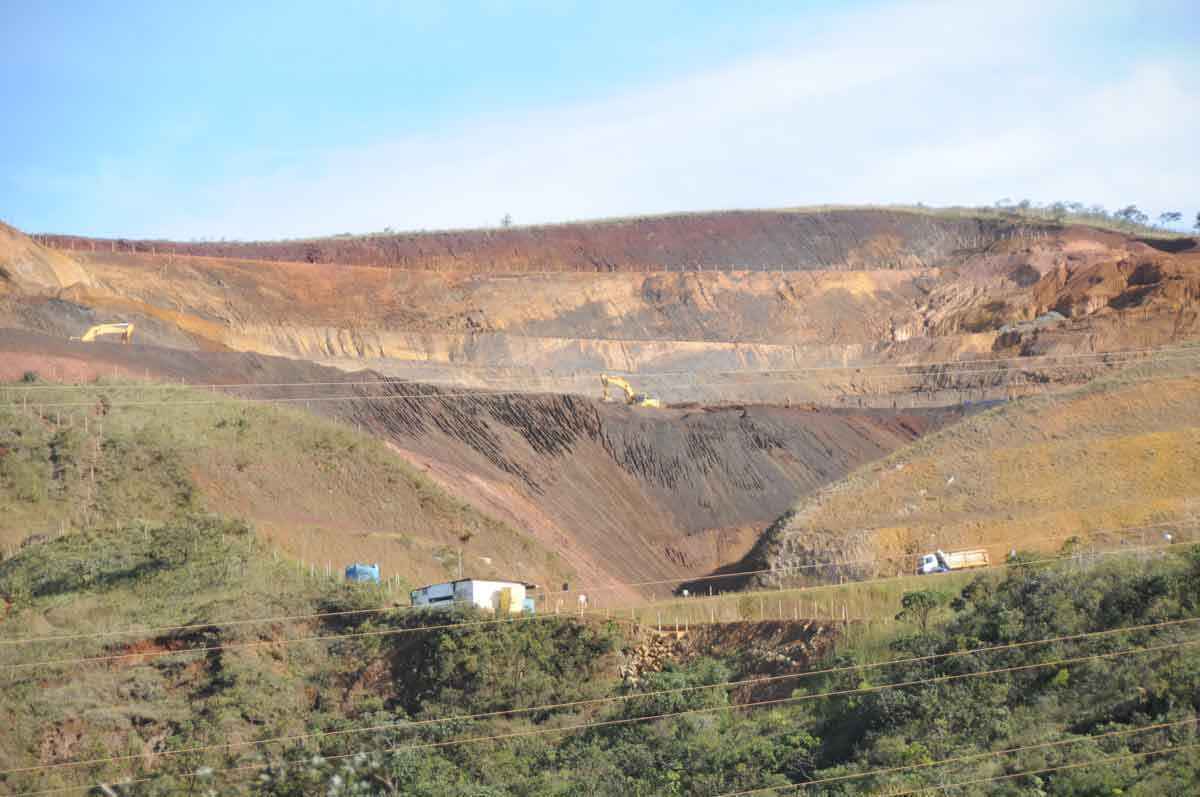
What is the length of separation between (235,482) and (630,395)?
99.4ft

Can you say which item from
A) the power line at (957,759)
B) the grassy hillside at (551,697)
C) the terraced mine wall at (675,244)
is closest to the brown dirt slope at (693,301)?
the terraced mine wall at (675,244)

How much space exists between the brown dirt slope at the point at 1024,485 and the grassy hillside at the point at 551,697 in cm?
804

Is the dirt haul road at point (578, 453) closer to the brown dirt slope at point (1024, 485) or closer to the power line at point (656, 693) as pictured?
the brown dirt slope at point (1024, 485)

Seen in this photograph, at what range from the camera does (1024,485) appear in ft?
139

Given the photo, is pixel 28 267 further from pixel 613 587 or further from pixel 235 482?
pixel 613 587

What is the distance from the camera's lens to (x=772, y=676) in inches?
1249

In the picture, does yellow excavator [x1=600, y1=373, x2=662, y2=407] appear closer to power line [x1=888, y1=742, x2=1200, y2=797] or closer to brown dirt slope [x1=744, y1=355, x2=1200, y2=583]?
brown dirt slope [x1=744, y1=355, x2=1200, y2=583]

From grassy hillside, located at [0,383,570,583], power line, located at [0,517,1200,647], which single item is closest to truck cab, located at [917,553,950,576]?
power line, located at [0,517,1200,647]

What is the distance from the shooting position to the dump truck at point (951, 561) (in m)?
38.8

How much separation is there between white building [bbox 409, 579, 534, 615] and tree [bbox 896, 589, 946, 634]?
8.41 m

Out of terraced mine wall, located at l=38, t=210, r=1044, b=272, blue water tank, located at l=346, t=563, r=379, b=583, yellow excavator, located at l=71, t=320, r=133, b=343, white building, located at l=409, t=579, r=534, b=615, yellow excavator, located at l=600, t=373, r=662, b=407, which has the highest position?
terraced mine wall, located at l=38, t=210, r=1044, b=272

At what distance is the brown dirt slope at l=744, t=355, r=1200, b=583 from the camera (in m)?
40.6

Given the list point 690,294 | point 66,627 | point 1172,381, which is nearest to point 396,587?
point 66,627

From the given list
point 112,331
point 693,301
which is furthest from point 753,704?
point 693,301
